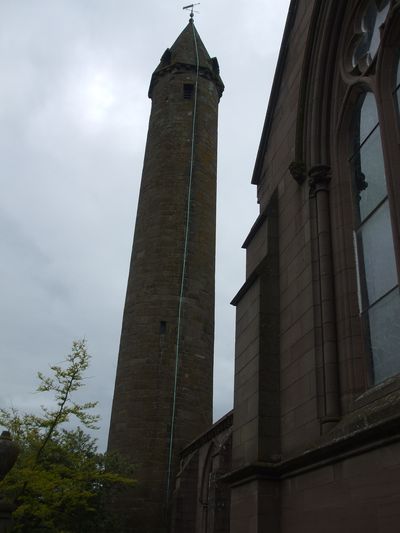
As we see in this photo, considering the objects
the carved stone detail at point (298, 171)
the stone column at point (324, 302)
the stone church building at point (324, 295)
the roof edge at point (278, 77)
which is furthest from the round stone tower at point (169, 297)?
the stone column at point (324, 302)

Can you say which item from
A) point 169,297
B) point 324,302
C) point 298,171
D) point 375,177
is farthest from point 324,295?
point 169,297

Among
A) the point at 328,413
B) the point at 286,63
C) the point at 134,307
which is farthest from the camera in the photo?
the point at 134,307

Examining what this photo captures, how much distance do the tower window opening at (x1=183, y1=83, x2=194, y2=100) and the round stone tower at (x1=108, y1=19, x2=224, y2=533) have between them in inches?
1.8

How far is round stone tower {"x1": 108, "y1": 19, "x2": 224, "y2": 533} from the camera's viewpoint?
18.9 meters

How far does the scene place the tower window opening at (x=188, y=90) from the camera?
26.2 metres

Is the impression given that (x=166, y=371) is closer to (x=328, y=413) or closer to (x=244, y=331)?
(x=244, y=331)

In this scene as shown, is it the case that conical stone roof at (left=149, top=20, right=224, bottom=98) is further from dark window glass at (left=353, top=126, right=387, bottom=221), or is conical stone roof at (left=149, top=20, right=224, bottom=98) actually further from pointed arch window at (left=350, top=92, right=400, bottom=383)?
dark window glass at (left=353, top=126, right=387, bottom=221)

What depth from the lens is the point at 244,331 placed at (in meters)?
8.68

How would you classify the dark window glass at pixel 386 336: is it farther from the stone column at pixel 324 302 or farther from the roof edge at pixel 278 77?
the roof edge at pixel 278 77

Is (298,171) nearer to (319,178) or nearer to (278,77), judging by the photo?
(319,178)

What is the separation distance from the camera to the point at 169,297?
70.0 feet

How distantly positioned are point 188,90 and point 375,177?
20.7 meters

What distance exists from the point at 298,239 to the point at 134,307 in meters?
14.0

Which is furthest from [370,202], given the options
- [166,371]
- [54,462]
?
[166,371]
